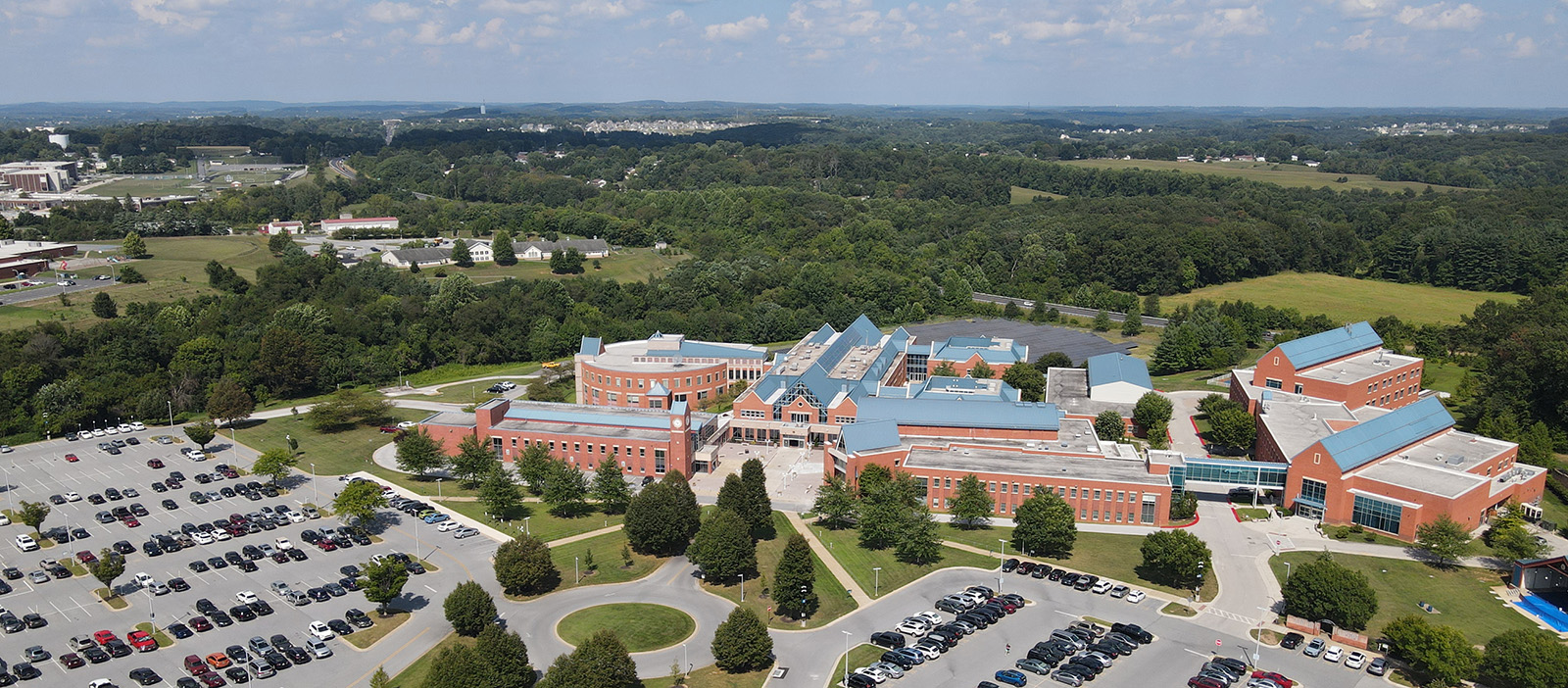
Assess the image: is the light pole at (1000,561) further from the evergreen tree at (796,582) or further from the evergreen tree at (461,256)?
the evergreen tree at (461,256)

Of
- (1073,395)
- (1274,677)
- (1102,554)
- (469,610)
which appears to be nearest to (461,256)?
(1073,395)

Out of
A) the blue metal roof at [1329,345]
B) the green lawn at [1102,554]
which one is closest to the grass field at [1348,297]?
the blue metal roof at [1329,345]

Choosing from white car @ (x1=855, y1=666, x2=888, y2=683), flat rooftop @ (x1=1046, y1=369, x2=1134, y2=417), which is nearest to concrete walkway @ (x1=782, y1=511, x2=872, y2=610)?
white car @ (x1=855, y1=666, x2=888, y2=683)

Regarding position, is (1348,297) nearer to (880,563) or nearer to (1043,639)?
(880,563)

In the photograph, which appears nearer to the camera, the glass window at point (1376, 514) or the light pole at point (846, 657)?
the light pole at point (846, 657)

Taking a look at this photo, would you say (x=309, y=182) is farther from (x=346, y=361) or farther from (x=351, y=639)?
(x=351, y=639)

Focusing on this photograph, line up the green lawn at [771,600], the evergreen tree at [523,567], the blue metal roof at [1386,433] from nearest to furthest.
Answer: the green lawn at [771,600], the evergreen tree at [523,567], the blue metal roof at [1386,433]
